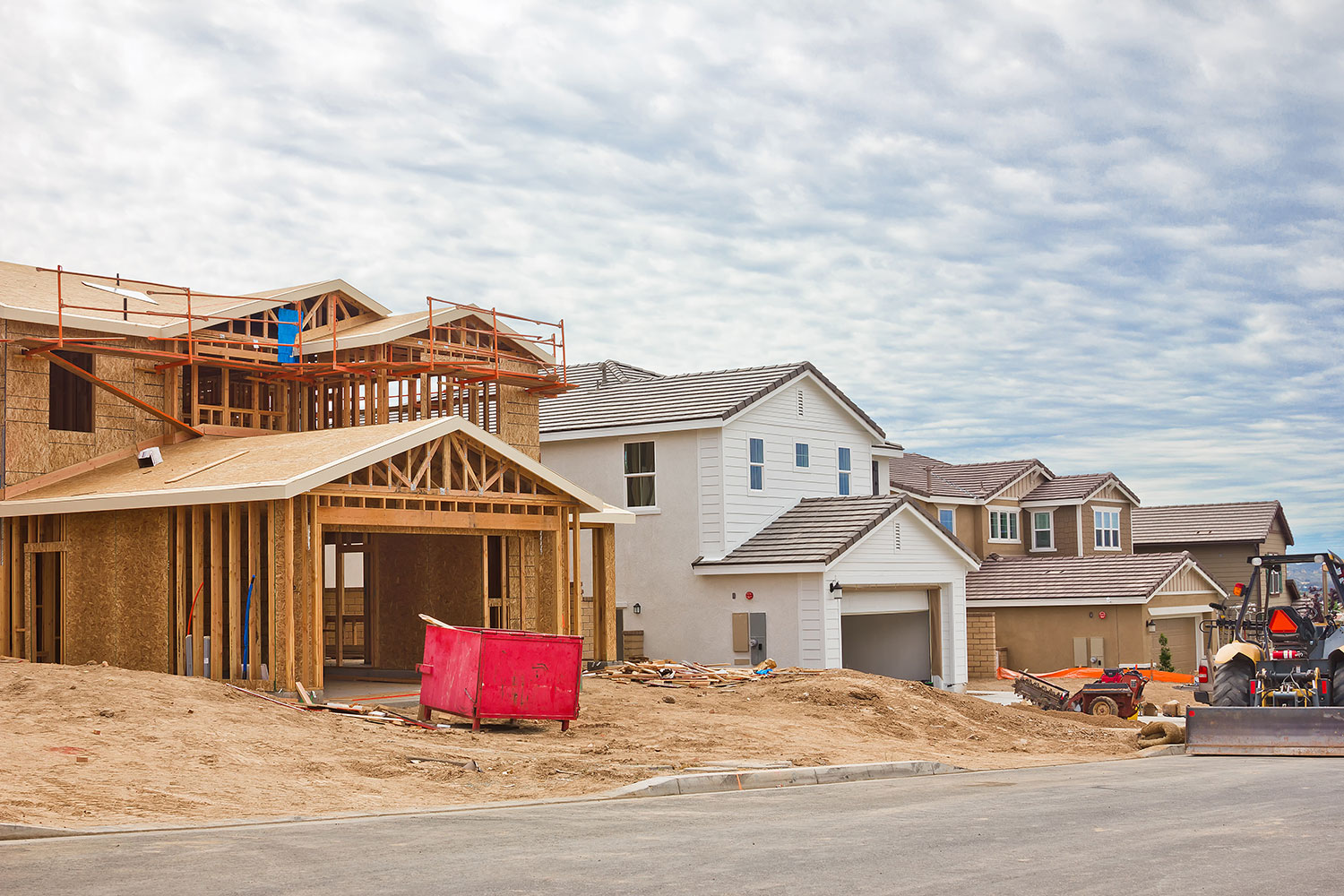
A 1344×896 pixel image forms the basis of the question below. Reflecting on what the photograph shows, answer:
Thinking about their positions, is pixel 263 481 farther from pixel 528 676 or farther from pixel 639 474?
pixel 639 474

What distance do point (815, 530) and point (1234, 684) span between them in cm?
1462

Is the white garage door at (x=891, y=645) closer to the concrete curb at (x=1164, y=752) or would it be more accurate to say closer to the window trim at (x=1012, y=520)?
the concrete curb at (x=1164, y=752)

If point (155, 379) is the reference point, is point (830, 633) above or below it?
below

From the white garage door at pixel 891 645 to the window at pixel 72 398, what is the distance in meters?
18.7

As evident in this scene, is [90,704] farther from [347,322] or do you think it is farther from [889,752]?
[347,322]

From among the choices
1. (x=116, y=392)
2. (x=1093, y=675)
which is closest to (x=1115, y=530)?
(x=1093, y=675)

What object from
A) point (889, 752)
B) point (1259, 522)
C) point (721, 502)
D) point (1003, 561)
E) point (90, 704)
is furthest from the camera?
point (1259, 522)

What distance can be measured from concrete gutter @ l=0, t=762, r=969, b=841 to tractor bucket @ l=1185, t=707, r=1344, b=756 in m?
3.35

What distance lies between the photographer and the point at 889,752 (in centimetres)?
1859

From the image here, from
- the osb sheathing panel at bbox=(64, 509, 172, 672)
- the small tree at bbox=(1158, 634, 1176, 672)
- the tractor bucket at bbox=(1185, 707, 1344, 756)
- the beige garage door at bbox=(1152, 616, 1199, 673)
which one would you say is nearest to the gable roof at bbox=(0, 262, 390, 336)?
the osb sheathing panel at bbox=(64, 509, 172, 672)

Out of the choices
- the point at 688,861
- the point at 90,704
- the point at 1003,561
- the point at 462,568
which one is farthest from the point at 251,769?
the point at 1003,561

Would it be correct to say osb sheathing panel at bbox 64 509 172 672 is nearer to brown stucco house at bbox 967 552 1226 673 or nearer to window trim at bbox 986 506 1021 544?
brown stucco house at bbox 967 552 1226 673

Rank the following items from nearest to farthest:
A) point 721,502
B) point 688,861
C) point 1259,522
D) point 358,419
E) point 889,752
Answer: point 688,861 → point 889,752 → point 358,419 → point 721,502 → point 1259,522

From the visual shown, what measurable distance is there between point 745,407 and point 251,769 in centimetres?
1968
